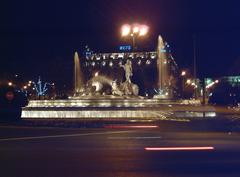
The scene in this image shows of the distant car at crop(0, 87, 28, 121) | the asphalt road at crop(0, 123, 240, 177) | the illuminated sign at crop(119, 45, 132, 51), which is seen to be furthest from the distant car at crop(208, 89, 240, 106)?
the asphalt road at crop(0, 123, 240, 177)

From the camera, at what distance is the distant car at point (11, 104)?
113 feet

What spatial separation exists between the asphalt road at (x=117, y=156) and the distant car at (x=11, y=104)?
46.0ft

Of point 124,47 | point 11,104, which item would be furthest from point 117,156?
point 124,47

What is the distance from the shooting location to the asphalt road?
11.2 metres

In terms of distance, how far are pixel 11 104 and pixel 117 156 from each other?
30.4 meters

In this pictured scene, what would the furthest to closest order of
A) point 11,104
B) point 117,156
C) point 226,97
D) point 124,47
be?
point 124,47, point 226,97, point 11,104, point 117,156

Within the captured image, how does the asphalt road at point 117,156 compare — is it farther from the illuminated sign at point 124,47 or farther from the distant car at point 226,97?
the illuminated sign at point 124,47

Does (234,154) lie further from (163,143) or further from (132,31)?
(132,31)

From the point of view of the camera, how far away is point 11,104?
42844mm

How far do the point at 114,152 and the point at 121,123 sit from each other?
525 inches

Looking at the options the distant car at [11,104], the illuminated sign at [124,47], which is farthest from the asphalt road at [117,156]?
the illuminated sign at [124,47]

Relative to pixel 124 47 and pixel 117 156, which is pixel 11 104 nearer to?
pixel 117 156

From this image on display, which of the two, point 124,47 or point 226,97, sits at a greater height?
point 124,47

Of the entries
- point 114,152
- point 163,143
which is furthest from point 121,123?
point 114,152
